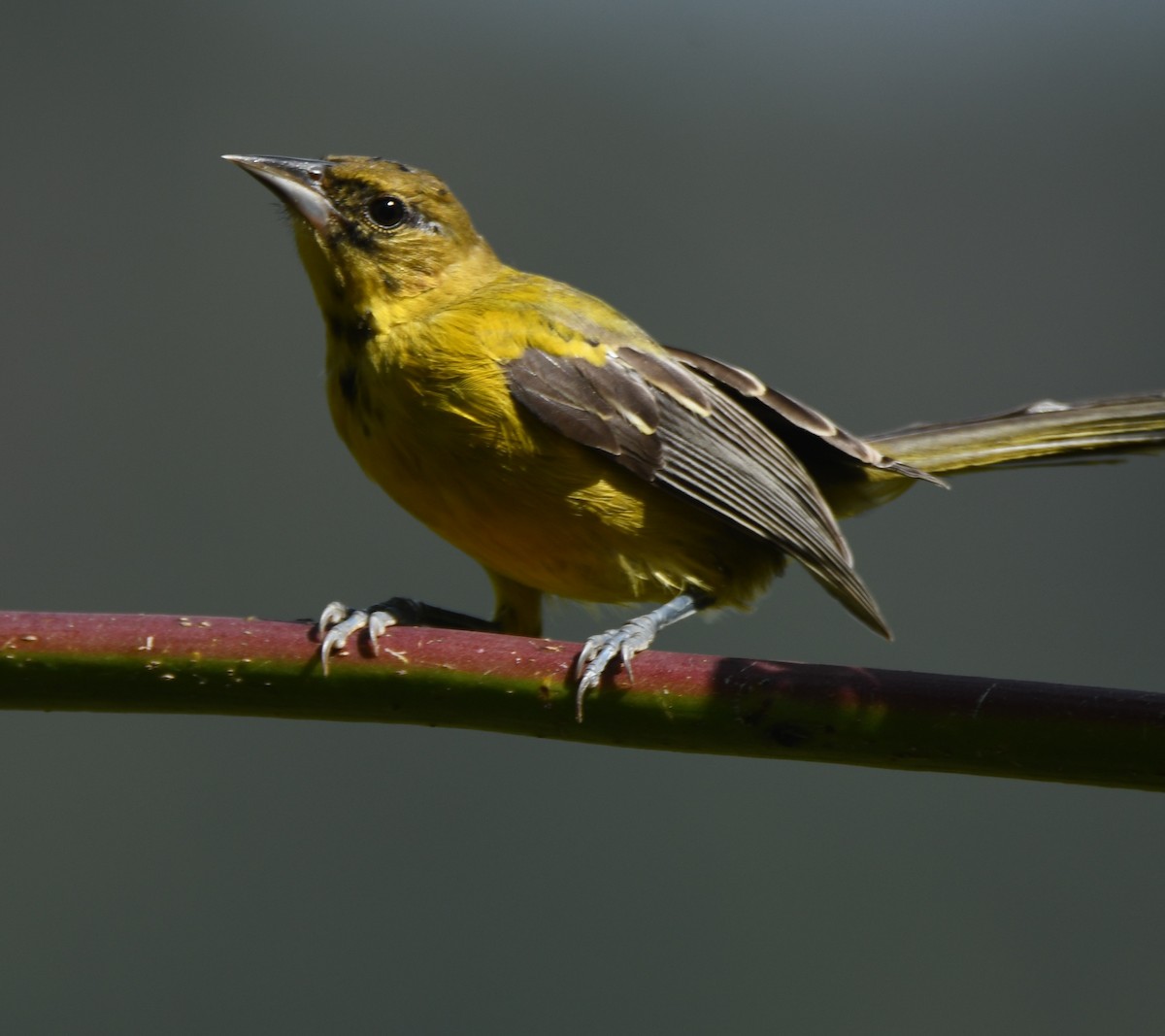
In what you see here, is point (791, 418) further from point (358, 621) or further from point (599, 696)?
point (599, 696)

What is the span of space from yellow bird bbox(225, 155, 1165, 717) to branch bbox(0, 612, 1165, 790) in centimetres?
63

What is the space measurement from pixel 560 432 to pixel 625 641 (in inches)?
31.8

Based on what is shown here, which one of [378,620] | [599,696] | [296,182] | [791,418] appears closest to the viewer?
[599,696]

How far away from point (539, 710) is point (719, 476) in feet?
4.82

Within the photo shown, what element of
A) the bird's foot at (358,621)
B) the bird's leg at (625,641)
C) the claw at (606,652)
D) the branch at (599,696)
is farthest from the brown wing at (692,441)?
the branch at (599,696)

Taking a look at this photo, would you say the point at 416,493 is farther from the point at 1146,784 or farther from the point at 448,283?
the point at 1146,784

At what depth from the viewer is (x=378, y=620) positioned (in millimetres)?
2684

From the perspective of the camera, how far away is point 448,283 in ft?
11.9

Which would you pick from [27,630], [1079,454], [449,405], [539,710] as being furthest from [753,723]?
[1079,454]

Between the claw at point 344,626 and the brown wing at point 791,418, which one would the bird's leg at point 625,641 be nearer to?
the claw at point 344,626

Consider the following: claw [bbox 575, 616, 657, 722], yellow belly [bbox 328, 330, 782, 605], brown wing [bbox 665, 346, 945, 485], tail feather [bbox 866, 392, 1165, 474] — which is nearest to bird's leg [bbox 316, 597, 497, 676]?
yellow belly [bbox 328, 330, 782, 605]

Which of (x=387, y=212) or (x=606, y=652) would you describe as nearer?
(x=606, y=652)

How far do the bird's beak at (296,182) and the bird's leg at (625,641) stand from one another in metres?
1.35

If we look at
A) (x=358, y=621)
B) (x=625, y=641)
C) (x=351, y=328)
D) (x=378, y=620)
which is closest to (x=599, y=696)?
(x=625, y=641)
